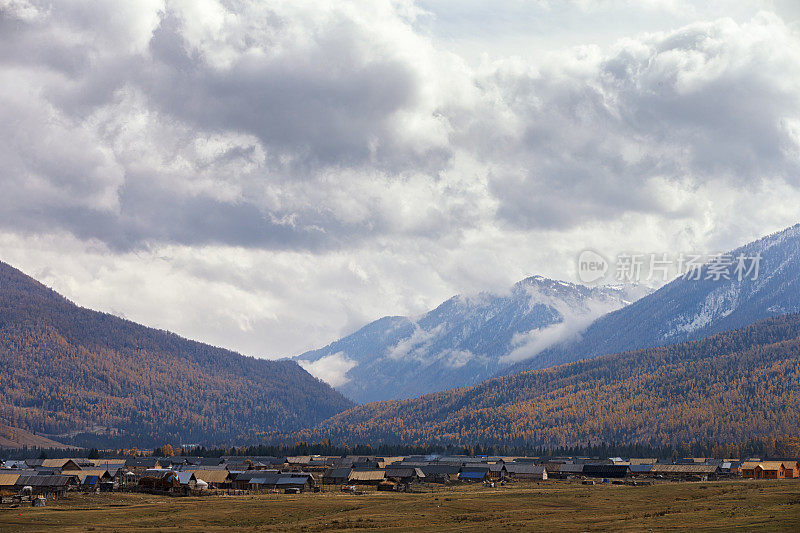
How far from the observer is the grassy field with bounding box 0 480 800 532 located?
369 ft

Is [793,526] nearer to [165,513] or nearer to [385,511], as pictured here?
[385,511]

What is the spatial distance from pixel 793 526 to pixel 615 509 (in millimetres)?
45478

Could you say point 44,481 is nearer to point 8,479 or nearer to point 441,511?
point 8,479

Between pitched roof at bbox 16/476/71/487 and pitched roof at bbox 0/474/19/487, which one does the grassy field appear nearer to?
pitched roof at bbox 16/476/71/487

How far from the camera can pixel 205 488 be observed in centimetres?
19738

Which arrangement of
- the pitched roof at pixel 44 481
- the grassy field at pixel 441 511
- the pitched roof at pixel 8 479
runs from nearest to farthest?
the grassy field at pixel 441 511
the pitched roof at pixel 44 481
the pitched roof at pixel 8 479

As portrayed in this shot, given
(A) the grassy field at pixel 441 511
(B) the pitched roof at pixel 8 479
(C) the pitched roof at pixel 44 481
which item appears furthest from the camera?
(B) the pitched roof at pixel 8 479

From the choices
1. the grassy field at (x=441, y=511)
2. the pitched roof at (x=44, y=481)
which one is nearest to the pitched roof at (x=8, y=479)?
the pitched roof at (x=44, y=481)

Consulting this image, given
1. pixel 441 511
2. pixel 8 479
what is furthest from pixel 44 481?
pixel 441 511

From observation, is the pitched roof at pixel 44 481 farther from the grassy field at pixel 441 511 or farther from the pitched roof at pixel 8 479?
the grassy field at pixel 441 511

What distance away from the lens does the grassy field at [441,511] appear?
369 feet

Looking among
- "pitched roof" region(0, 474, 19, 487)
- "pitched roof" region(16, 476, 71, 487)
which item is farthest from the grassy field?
"pitched roof" region(0, 474, 19, 487)

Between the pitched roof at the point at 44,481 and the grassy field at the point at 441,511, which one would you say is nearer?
the grassy field at the point at 441,511

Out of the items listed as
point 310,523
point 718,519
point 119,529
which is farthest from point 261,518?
point 718,519
